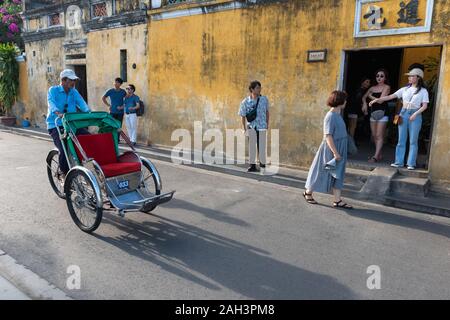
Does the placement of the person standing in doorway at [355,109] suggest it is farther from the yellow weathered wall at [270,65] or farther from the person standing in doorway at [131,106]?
the person standing in doorway at [131,106]

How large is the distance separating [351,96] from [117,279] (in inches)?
348

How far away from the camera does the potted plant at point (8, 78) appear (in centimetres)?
1540

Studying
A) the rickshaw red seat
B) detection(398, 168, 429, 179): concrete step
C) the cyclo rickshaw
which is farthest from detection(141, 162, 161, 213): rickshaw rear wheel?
detection(398, 168, 429, 179): concrete step

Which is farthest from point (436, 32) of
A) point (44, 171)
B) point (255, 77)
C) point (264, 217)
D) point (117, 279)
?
point (44, 171)

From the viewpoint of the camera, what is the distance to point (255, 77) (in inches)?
324

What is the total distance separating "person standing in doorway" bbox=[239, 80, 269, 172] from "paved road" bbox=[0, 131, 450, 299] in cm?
161

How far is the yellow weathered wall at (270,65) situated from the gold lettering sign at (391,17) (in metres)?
0.12

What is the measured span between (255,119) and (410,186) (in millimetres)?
3081

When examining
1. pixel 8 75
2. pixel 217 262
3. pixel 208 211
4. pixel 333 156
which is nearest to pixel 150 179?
pixel 208 211

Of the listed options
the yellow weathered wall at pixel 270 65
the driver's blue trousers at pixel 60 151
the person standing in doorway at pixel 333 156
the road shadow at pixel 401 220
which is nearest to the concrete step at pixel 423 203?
the road shadow at pixel 401 220

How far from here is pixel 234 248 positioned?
4184 millimetres

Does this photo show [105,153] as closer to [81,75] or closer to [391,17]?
[391,17]

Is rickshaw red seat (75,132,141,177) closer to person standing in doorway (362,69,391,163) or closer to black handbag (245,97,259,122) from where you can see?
black handbag (245,97,259,122)

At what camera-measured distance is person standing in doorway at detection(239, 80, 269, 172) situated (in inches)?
284
